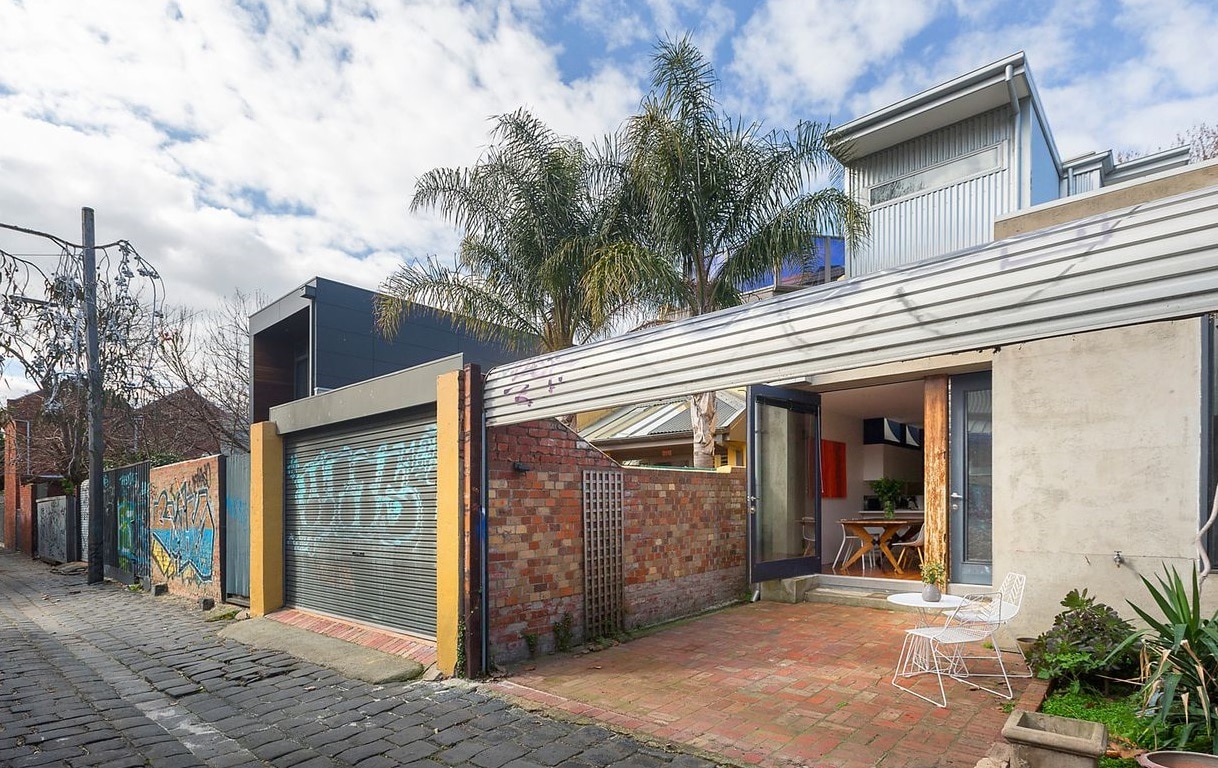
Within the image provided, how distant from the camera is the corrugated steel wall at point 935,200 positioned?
32.3 ft

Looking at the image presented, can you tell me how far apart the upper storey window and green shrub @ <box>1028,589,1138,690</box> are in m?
7.05

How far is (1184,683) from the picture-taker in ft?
12.7

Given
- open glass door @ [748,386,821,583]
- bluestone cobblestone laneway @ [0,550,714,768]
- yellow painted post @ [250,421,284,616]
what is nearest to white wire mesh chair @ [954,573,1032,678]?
bluestone cobblestone laneway @ [0,550,714,768]

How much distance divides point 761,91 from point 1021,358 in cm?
444

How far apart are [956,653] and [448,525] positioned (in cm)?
434

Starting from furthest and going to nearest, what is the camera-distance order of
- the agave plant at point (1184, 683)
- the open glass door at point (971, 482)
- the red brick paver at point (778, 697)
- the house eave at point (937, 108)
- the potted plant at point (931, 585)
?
the house eave at point (937, 108) → the open glass door at point (971, 482) → the potted plant at point (931, 585) → the red brick paver at point (778, 697) → the agave plant at point (1184, 683)

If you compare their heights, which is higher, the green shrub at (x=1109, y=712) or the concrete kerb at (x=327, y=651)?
the green shrub at (x=1109, y=712)

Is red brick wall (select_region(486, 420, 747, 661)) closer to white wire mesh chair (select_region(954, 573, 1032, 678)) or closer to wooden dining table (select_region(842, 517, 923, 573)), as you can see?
wooden dining table (select_region(842, 517, 923, 573))

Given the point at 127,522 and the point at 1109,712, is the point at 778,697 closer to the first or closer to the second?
the point at 1109,712

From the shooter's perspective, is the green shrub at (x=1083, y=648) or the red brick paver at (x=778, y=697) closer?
the red brick paver at (x=778, y=697)

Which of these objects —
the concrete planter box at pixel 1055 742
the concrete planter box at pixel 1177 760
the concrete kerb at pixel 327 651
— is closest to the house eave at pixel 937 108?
the concrete planter box at pixel 1055 742

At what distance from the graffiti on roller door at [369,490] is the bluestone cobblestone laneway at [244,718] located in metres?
1.46

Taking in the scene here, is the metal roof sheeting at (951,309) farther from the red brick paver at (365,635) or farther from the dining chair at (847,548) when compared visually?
the dining chair at (847,548)

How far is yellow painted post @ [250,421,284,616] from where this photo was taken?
354 inches
